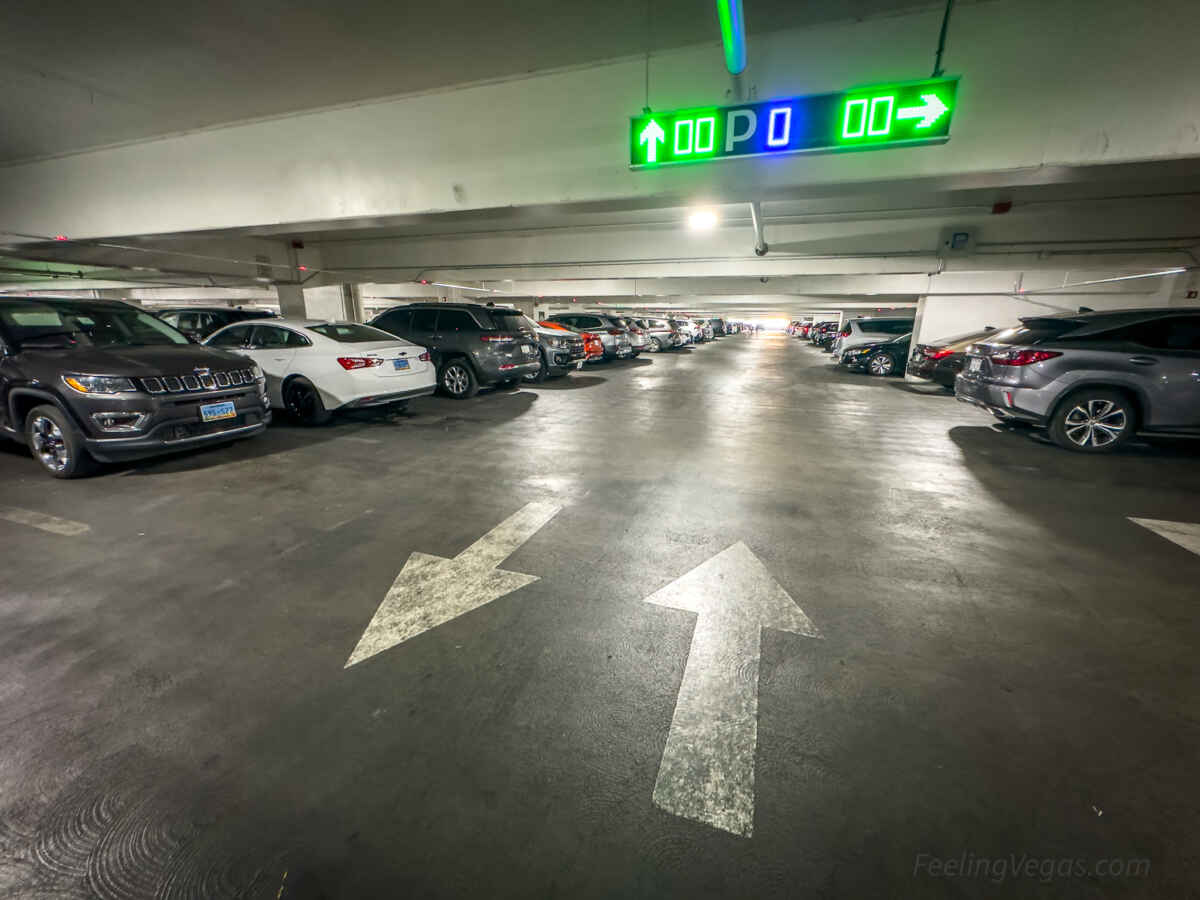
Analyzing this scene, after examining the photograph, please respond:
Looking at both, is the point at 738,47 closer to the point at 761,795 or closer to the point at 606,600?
the point at 606,600

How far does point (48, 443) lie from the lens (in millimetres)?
4312

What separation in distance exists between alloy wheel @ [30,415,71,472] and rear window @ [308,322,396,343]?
8.47 feet

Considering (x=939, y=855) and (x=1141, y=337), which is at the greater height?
(x=1141, y=337)

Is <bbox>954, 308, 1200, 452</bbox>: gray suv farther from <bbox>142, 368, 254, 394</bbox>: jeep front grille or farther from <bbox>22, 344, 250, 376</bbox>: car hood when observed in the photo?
<bbox>22, 344, 250, 376</bbox>: car hood

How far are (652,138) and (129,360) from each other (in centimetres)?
524

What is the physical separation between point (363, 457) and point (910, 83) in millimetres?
6156

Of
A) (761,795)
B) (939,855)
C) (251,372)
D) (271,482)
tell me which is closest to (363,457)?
(271,482)

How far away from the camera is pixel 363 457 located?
5156mm

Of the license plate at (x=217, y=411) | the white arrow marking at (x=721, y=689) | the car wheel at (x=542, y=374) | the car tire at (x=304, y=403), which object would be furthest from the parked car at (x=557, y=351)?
the white arrow marking at (x=721, y=689)

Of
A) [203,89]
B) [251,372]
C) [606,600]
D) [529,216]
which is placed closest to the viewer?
[606,600]

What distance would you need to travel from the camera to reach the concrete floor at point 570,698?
139cm

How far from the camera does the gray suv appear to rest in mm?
5086

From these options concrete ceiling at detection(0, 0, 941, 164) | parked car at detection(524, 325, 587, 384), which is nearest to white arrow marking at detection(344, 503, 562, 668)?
concrete ceiling at detection(0, 0, 941, 164)

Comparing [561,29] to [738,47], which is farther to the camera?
[561,29]
